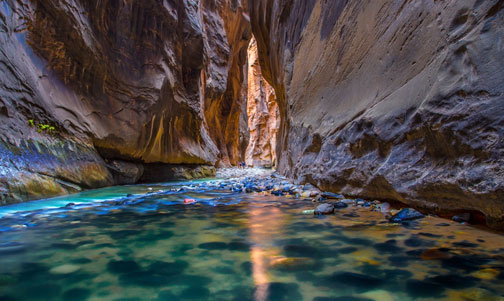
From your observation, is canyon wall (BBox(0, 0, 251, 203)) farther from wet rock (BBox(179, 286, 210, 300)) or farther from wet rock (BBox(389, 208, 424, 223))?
wet rock (BBox(389, 208, 424, 223))

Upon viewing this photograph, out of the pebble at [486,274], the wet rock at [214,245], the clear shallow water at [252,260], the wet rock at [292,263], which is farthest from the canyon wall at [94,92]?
the pebble at [486,274]

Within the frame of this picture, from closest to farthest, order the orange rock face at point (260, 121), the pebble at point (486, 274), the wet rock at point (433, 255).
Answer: the pebble at point (486, 274) < the wet rock at point (433, 255) < the orange rock face at point (260, 121)

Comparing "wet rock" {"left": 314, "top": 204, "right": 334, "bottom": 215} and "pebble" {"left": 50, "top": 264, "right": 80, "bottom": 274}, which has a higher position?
"wet rock" {"left": 314, "top": 204, "right": 334, "bottom": 215}

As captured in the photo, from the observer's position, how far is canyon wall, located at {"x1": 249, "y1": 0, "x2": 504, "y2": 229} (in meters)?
1.77

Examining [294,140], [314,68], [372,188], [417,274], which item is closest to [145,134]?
[294,140]

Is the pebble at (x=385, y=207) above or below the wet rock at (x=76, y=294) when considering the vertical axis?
above

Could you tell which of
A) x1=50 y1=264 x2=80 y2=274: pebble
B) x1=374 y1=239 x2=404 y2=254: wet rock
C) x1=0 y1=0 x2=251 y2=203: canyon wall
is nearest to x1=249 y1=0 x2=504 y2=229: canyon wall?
x1=374 y1=239 x2=404 y2=254: wet rock

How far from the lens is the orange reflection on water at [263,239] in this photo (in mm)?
1237

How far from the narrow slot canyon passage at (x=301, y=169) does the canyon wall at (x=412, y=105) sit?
0.05 ft

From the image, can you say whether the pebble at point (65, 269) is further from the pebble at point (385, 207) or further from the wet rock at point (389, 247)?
the pebble at point (385, 207)

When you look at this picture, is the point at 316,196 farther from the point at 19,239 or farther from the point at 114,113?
the point at 114,113

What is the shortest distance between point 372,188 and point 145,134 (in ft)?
20.9

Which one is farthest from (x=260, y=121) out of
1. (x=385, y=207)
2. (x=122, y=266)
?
(x=122, y=266)

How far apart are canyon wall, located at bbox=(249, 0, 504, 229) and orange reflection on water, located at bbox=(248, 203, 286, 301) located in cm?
117
